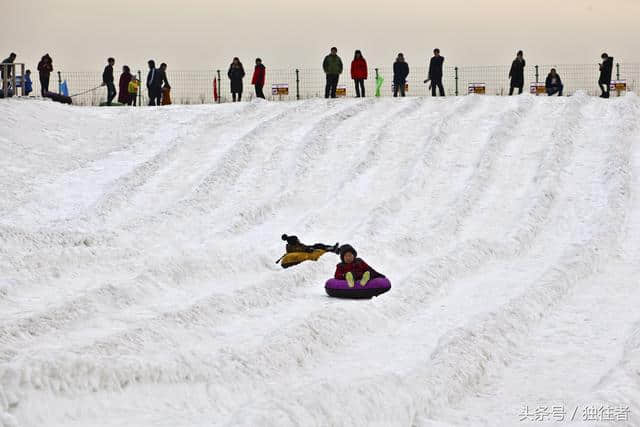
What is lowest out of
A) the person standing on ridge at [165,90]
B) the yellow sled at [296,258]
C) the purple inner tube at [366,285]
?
the yellow sled at [296,258]

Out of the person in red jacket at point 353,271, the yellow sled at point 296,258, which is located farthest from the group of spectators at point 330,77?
the person in red jacket at point 353,271

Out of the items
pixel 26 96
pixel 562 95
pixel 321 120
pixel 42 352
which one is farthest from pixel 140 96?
pixel 42 352

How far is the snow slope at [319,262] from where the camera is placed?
8641 millimetres

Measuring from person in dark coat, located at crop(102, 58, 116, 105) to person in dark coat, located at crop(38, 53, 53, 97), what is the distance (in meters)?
1.45

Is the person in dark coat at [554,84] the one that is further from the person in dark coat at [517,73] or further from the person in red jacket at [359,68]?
the person in red jacket at [359,68]

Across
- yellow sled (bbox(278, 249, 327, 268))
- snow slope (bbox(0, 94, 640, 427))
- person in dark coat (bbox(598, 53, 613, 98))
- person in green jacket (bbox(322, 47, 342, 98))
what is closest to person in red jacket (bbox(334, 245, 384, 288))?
snow slope (bbox(0, 94, 640, 427))

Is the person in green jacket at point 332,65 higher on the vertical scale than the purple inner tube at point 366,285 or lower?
higher

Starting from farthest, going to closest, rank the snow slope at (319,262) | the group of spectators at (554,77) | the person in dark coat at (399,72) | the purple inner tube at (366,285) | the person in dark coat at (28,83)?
the person in dark coat at (28,83) → the person in dark coat at (399,72) → the group of spectators at (554,77) → the purple inner tube at (366,285) → the snow slope at (319,262)

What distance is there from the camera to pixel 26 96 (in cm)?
2614

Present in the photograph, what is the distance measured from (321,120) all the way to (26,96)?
24.0 ft

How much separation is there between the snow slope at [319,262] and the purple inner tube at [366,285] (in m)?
0.28

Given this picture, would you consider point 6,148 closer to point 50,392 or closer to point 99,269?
point 99,269

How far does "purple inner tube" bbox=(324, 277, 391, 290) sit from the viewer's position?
12.4m

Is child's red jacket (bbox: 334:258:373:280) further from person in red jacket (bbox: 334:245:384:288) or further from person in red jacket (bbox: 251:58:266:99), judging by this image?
person in red jacket (bbox: 251:58:266:99)
